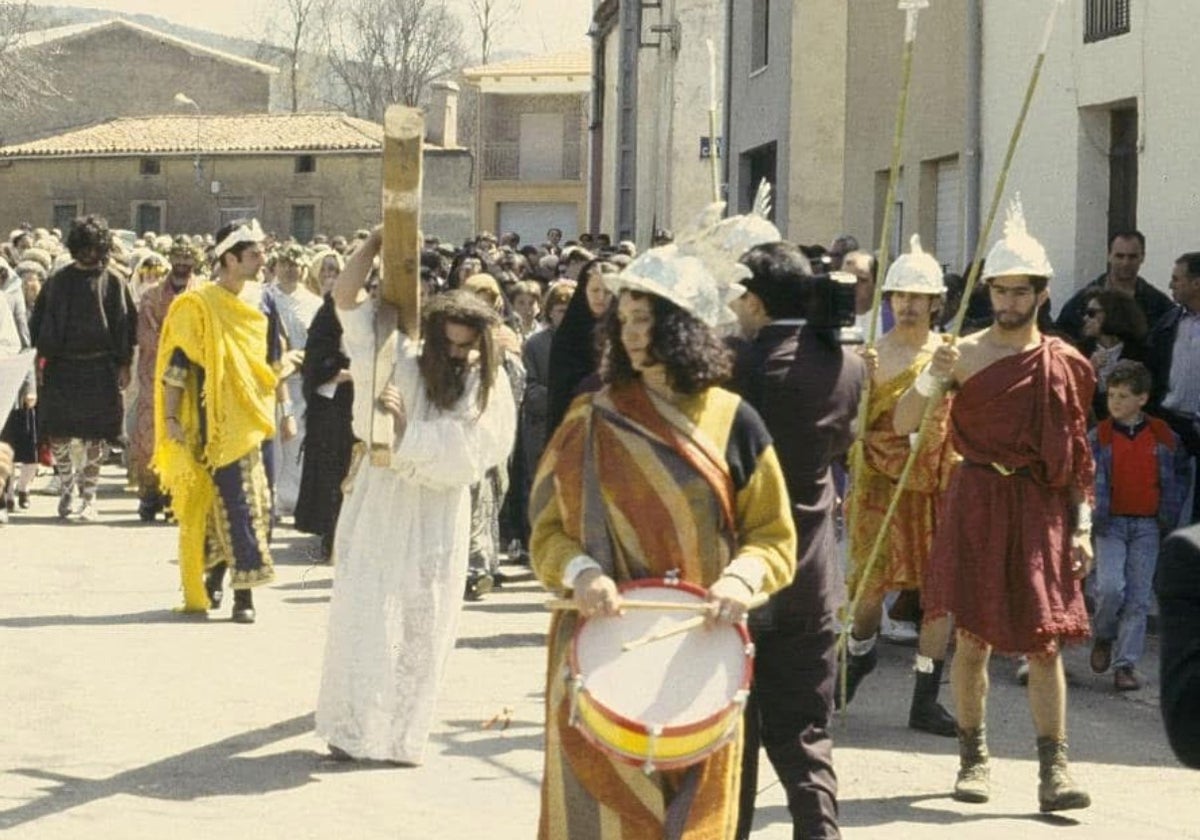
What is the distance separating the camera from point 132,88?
284 ft

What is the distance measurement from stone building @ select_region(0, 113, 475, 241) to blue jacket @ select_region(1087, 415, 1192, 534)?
6020 centimetres

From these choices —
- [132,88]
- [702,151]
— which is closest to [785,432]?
[702,151]

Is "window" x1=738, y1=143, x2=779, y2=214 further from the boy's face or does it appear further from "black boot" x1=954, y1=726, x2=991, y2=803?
"black boot" x1=954, y1=726, x2=991, y2=803

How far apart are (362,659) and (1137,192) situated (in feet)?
26.1

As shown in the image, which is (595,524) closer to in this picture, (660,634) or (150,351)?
(660,634)

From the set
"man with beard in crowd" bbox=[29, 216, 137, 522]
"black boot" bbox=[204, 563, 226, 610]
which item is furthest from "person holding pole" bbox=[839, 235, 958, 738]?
"man with beard in crowd" bbox=[29, 216, 137, 522]

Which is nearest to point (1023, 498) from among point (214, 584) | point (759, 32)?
point (214, 584)

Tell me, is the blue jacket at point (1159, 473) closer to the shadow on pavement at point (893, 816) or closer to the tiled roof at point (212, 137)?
the shadow on pavement at point (893, 816)

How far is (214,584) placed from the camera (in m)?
13.0

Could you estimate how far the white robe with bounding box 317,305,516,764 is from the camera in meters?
9.16

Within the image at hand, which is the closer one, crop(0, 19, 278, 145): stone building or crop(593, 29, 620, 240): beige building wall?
crop(593, 29, 620, 240): beige building wall

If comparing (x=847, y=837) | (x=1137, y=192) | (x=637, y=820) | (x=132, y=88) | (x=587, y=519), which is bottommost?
(x=847, y=837)

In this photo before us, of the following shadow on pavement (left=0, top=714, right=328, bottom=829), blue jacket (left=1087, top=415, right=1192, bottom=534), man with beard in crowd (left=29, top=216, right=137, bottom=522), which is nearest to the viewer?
shadow on pavement (left=0, top=714, right=328, bottom=829)

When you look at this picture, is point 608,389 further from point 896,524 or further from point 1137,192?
point 1137,192
